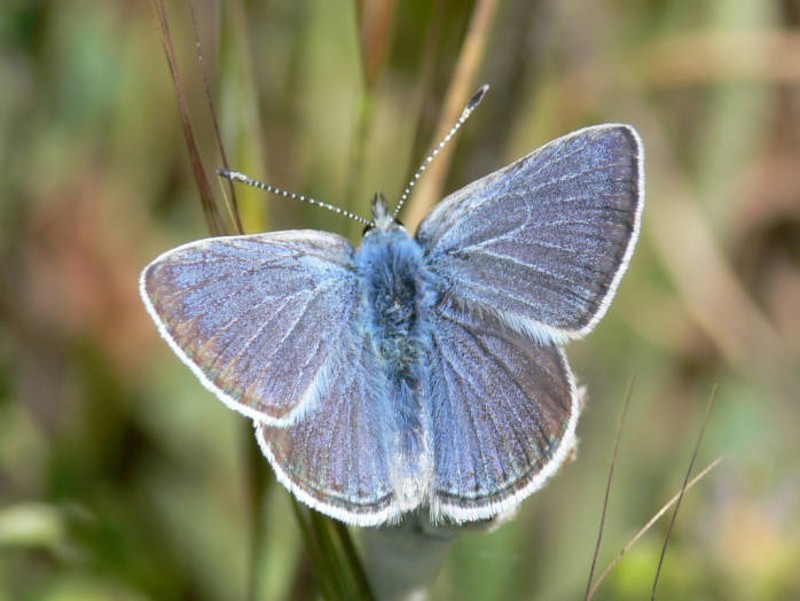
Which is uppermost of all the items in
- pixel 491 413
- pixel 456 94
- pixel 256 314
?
pixel 456 94

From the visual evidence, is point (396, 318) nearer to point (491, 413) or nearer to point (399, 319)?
point (399, 319)

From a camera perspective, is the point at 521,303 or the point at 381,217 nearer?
the point at 521,303

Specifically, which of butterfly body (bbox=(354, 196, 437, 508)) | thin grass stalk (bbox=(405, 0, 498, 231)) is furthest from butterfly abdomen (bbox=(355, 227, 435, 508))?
thin grass stalk (bbox=(405, 0, 498, 231))

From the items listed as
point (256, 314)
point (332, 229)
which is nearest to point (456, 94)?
point (256, 314)

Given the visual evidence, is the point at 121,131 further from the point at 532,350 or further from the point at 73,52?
the point at 532,350

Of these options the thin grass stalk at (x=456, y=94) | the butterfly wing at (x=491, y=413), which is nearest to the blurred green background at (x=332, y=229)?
the thin grass stalk at (x=456, y=94)

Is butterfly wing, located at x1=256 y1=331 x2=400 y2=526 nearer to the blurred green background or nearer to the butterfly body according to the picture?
the butterfly body
